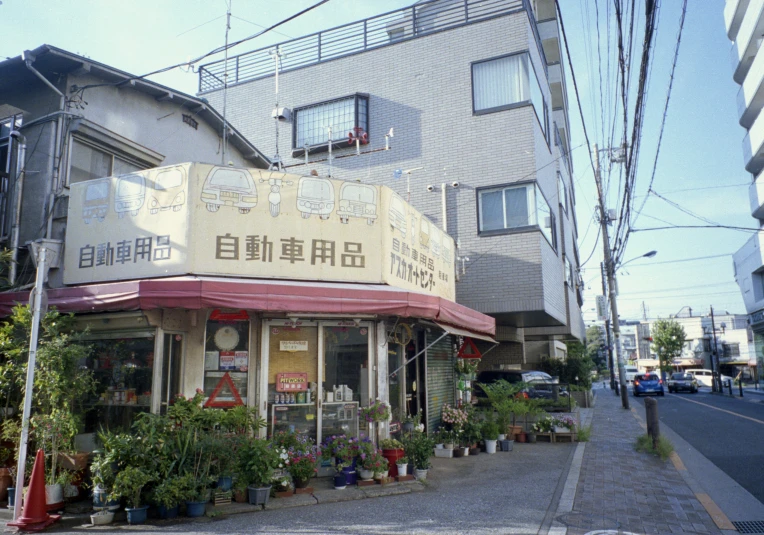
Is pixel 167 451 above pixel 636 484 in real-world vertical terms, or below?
above

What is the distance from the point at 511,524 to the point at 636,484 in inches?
136

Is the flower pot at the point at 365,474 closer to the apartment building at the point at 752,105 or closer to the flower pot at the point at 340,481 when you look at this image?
the flower pot at the point at 340,481

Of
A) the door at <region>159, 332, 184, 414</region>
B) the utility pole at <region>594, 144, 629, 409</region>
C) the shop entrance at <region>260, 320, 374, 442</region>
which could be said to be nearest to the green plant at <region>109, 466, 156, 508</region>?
the door at <region>159, 332, 184, 414</region>

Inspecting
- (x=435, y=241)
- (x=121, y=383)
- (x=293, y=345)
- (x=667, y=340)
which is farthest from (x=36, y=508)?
(x=667, y=340)

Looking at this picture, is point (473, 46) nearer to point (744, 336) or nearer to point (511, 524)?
point (511, 524)

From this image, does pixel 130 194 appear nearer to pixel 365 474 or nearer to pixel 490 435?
pixel 365 474

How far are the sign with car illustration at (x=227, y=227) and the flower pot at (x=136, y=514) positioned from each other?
3407 millimetres

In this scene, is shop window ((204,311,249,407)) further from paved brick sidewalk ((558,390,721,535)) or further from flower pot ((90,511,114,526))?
paved brick sidewalk ((558,390,721,535))

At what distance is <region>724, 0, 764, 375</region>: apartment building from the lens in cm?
3412

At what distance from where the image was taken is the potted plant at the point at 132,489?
6777 millimetres

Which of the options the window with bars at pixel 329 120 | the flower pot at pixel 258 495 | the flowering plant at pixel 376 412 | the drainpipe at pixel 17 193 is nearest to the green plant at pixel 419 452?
the flowering plant at pixel 376 412

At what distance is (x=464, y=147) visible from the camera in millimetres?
17000

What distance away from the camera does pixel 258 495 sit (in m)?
7.53

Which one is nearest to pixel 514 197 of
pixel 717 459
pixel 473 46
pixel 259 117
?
pixel 473 46
